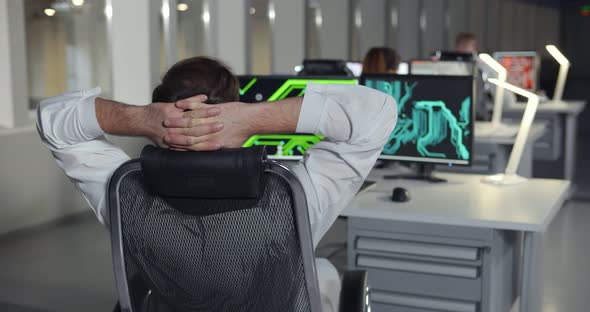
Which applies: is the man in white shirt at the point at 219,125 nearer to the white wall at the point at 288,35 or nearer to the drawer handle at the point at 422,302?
the drawer handle at the point at 422,302

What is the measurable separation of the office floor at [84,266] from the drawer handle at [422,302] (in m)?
1.24

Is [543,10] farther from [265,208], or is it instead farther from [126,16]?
[265,208]

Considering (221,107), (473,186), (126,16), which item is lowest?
(473,186)

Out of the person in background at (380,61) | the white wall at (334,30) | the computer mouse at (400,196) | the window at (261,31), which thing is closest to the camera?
the computer mouse at (400,196)

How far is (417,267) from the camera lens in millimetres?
3100

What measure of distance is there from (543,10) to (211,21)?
18.6m

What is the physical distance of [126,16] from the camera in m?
7.58

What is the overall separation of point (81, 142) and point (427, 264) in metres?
1.69

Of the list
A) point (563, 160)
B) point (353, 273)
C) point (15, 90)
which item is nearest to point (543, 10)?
point (563, 160)

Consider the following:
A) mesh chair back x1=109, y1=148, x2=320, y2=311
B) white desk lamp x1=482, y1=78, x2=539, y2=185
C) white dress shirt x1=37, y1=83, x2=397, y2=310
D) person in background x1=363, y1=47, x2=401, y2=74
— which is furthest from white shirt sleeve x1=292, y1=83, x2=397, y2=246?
person in background x1=363, y1=47, x2=401, y2=74

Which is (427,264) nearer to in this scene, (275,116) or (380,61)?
(275,116)

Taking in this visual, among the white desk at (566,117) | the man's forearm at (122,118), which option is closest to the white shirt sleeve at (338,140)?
the man's forearm at (122,118)

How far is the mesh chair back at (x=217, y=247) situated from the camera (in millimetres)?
1644

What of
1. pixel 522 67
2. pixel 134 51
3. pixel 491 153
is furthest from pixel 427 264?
pixel 522 67
